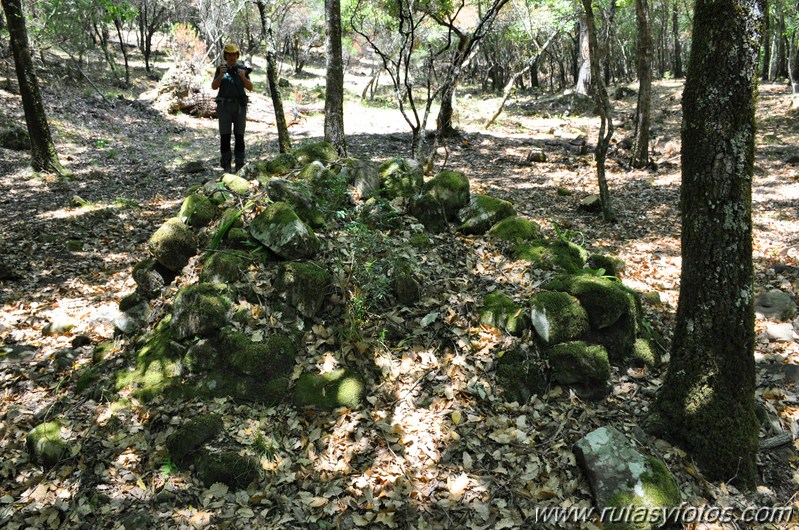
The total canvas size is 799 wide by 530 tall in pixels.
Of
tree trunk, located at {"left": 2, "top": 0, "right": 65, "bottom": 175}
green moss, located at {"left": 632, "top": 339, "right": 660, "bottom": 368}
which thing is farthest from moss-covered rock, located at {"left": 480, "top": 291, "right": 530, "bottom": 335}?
tree trunk, located at {"left": 2, "top": 0, "right": 65, "bottom": 175}

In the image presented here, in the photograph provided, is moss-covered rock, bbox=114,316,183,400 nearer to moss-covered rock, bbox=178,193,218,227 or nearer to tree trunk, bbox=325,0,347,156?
moss-covered rock, bbox=178,193,218,227

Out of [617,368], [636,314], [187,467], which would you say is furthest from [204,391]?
[636,314]

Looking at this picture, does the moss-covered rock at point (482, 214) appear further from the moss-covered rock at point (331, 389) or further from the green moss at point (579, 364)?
the moss-covered rock at point (331, 389)

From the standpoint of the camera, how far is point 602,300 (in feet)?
16.0

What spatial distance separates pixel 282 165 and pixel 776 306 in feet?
22.0

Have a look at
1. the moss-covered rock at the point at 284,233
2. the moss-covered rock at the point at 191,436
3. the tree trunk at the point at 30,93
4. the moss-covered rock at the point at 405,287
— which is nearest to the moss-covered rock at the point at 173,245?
the moss-covered rock at the point at 284,233

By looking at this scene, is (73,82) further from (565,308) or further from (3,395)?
(565,308)

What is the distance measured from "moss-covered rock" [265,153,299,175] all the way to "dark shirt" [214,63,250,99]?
5.04 feet

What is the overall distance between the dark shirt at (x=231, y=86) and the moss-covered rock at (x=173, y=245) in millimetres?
3088

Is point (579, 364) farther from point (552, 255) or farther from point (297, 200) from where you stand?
point (297, 200)

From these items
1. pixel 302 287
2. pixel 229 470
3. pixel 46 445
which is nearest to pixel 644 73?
pixel 302 287

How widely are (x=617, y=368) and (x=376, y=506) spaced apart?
2.69m

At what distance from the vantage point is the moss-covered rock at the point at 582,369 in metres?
4.48

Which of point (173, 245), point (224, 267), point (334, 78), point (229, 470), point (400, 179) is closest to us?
point (229, 470)
